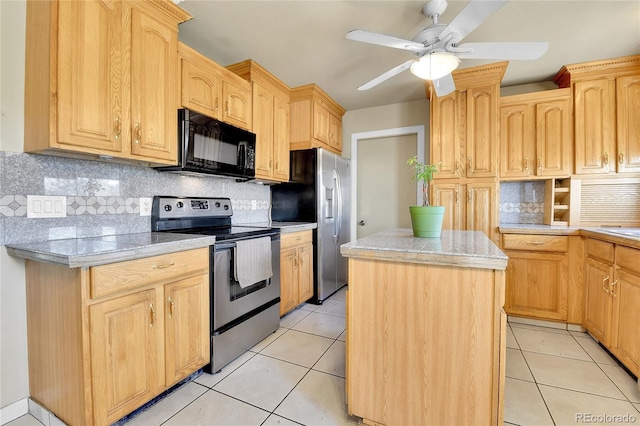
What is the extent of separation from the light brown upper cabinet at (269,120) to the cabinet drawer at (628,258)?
9.27 feet

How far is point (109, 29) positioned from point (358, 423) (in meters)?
2.45

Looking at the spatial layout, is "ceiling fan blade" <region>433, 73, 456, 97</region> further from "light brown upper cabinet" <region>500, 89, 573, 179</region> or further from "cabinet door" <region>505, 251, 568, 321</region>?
"cabinet door" <region>505, 251, 568, 321</region>

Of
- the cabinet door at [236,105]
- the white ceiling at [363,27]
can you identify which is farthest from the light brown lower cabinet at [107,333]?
the white ceiling at [363,27]

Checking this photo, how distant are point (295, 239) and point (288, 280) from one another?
40 cm

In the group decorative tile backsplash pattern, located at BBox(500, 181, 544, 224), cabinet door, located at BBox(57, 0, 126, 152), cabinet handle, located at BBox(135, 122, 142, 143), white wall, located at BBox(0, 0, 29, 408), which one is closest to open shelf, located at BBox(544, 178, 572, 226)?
decorative tile backsplash pattern, located at BBox(500, 181, 544, 224)

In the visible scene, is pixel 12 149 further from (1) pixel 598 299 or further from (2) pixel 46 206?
(1) pixel 598 299

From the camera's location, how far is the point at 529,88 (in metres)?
3.14

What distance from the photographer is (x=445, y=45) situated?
1.72 metres

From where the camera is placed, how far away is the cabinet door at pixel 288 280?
2.63 meters

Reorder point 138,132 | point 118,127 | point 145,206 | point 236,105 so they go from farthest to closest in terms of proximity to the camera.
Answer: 1. point 236,105
2. point 145,206
3. point 138,132
4. point 118,127

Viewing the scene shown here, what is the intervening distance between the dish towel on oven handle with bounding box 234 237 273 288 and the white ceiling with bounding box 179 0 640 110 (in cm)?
160

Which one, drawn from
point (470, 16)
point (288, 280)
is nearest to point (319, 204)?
point (288, 280)

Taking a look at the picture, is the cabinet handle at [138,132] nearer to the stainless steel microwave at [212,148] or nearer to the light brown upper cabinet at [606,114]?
the stainless steel microwave at [212,148]

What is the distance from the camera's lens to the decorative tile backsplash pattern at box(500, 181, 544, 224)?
3047 millimetres
